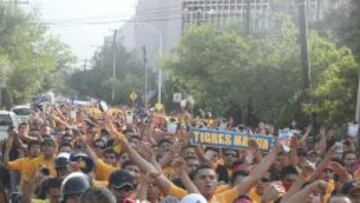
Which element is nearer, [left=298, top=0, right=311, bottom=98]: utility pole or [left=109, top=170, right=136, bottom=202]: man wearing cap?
[left=109, top=170, right=136, bottom=202]: man wearing cap

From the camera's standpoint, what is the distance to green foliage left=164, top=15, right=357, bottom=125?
24.4 metres

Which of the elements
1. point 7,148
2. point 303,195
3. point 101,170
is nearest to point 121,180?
point 303,195

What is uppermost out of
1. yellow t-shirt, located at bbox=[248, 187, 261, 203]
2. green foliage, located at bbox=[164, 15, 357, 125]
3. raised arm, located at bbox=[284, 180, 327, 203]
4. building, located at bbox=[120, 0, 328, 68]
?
building, located at bbox=[120, 0, 328, 68]

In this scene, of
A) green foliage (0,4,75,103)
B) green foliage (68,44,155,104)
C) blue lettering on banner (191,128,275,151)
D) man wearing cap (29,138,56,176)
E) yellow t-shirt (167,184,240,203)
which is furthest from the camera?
green foliage (68,44,155,104)

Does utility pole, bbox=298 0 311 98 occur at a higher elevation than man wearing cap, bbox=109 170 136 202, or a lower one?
higher

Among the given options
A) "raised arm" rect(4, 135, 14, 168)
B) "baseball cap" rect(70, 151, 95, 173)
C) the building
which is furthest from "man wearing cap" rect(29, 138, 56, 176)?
the building

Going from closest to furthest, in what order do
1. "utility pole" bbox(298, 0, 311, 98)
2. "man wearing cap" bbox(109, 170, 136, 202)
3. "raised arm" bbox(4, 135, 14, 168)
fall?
"man wearing cap" bbox(109, 170, 136, 202)
"raised arm" bbox(4, 135, 14, 168)
"utility pole" bbox(298, 0, 311, 98)

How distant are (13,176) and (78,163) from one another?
123 inches

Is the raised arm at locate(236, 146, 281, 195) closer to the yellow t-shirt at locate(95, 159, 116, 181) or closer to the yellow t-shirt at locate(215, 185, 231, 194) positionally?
the yellow t-shirt at locate(215, 185, 231, 194)

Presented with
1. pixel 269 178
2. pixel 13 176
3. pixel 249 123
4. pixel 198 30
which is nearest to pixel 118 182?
pixel 269 178

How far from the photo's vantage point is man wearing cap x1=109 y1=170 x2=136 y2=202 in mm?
6121

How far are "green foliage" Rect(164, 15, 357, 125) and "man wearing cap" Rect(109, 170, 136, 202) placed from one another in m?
17.6

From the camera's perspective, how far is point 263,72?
29297 millimetres

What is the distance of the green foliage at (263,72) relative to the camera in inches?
961
